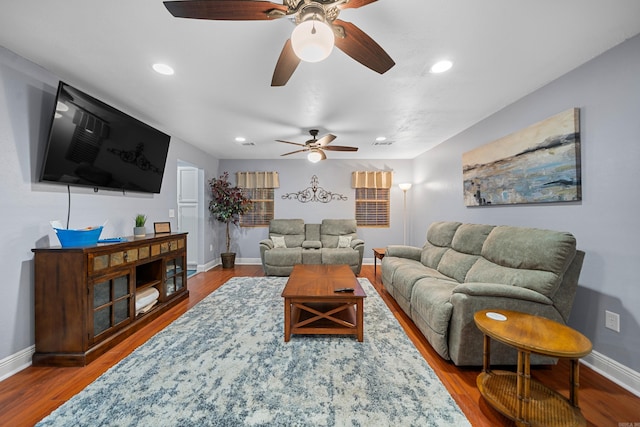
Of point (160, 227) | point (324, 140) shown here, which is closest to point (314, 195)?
point (324, 140)

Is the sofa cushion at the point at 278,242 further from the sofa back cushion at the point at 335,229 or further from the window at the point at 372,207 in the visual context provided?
the window at the point at 372,207

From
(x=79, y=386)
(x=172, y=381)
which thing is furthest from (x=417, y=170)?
(x=79, y=386)

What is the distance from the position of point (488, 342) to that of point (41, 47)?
3.89 m

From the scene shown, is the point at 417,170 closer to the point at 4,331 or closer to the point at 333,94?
the point at 333,94

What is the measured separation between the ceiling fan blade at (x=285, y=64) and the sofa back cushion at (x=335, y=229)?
372cm

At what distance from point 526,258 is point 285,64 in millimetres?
2456

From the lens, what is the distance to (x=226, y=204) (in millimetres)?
5027

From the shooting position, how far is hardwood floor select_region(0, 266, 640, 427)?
1450 mm

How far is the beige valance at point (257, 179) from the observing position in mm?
5469

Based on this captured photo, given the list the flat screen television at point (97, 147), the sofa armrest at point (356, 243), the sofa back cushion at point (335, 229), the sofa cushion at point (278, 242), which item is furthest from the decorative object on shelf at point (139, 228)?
the sofa armrest at point (356, 243)

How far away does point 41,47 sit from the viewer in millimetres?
1783

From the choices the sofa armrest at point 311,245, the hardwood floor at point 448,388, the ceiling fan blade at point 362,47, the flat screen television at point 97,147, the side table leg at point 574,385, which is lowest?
the hardwood floor at point 448,388

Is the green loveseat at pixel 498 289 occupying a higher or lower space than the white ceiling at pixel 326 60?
lower

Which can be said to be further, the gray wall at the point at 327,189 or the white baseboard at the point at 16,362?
the gray wall at the point at 327,189
